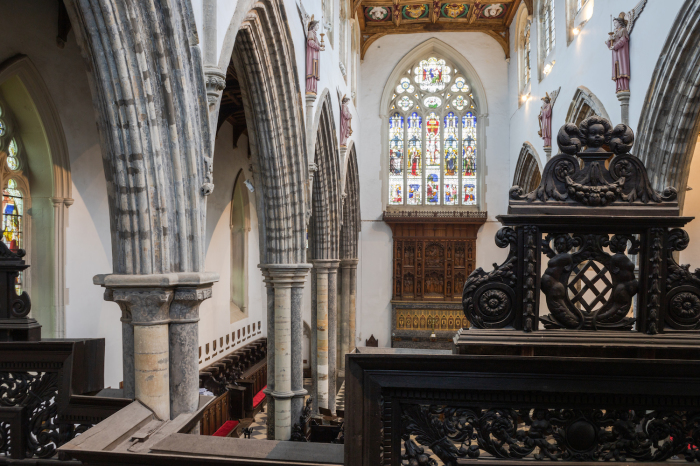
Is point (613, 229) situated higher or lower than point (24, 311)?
higher

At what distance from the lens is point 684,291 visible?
5.77 ft

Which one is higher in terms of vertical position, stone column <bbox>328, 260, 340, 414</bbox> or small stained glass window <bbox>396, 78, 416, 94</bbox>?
small stained glass window <bbox>396, 78, 416, 94</bbox>

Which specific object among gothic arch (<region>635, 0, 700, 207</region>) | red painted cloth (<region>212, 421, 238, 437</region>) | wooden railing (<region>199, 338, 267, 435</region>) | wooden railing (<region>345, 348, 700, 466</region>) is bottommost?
red painted cloth (<region>212, 421, 238, 437</region>)

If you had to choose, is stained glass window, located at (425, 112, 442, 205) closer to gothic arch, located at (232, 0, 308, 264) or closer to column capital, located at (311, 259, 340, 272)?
column capital, located at (311, 259, 340, 272)

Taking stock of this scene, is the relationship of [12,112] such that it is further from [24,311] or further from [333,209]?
[333,209]

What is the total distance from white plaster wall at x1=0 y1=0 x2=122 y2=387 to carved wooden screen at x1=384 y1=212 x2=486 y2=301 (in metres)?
8.96

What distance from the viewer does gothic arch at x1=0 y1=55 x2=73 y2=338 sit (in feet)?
20.3

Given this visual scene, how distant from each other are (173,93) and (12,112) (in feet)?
12.3

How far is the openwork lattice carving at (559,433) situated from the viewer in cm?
155

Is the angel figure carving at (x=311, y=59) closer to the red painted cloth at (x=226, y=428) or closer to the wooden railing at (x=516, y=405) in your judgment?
the red painted cloth at (x=226, y=428)

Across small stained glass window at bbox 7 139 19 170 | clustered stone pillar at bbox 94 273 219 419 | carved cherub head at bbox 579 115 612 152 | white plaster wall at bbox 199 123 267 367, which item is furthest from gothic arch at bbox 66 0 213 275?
white plaster wall at bbox 199 123 267 367

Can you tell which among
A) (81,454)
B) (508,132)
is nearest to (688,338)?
(81,454)

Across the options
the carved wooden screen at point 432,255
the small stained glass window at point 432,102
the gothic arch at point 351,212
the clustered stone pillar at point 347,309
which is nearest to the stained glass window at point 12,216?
the clustered stone pillar at point 347,309

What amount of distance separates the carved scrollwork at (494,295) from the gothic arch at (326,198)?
804 cm
